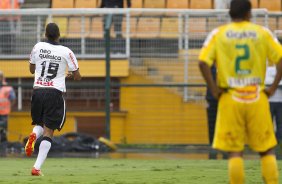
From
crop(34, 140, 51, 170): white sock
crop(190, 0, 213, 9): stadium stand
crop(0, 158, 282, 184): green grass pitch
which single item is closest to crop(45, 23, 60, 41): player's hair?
crop(34, 140, 51, 170): white sock

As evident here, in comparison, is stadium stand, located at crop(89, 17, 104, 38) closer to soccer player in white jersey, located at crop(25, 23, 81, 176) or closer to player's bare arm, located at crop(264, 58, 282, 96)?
soccer player in white jersey, located at crop(25, 23, 81, 176)

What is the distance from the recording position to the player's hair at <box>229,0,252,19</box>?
9.49 m

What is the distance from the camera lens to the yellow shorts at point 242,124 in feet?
31.0

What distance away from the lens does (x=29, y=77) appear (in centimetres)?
2214

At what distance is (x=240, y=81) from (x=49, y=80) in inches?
170

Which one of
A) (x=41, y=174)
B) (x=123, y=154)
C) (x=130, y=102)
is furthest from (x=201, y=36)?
(x=41, y=174)

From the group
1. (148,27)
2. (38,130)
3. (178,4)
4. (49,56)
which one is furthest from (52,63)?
(178,4)

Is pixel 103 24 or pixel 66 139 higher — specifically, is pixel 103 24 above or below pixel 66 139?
above

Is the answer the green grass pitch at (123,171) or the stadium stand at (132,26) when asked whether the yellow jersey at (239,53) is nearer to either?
the green grass pitch at (123,171)

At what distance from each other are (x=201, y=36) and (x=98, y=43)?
2.15m

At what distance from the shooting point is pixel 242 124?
→ 9477 mm

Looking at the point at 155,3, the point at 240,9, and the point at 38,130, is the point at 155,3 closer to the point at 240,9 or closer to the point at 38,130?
the point at 38,130

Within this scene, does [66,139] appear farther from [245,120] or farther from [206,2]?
[245,120]

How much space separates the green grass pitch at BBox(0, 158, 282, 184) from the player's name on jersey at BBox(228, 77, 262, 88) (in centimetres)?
291
